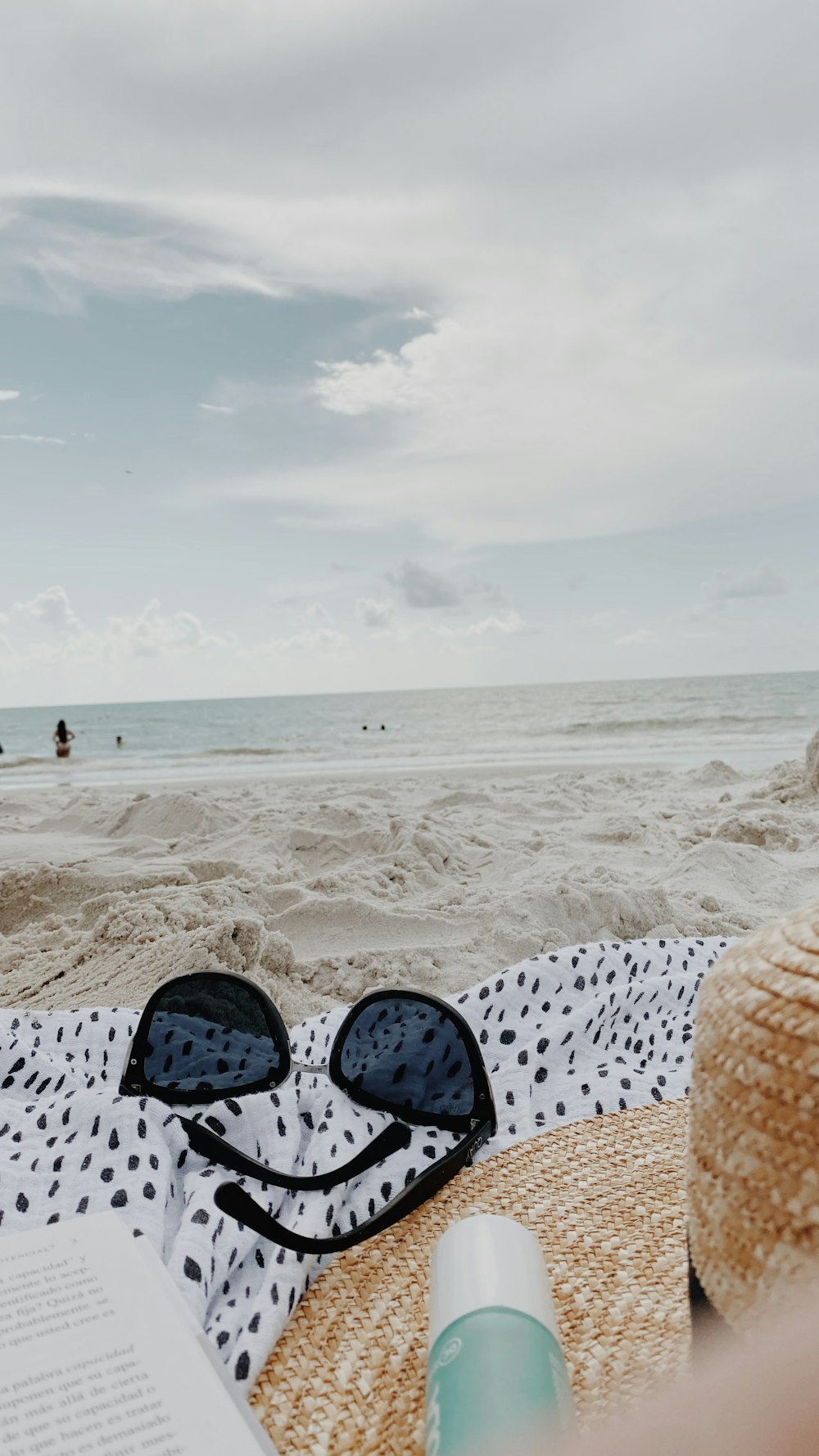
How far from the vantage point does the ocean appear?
1078 centimetres

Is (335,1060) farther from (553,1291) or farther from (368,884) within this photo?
(368,884)

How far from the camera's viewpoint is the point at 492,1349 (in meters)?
0.57

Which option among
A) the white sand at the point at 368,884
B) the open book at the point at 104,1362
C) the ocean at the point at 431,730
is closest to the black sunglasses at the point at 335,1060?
the open book at the point at 104,1362

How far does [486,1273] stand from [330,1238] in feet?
1.09

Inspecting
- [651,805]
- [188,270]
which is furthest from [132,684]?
[651,805]

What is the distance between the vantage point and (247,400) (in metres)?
17.5

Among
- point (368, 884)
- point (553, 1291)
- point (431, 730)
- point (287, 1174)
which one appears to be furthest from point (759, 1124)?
point (431, 730)

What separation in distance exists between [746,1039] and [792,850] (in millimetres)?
3465

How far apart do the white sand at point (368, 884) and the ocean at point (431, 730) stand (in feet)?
13.8

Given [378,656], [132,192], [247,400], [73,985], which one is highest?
[247,400]

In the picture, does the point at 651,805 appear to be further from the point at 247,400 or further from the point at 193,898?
the point at 247,400

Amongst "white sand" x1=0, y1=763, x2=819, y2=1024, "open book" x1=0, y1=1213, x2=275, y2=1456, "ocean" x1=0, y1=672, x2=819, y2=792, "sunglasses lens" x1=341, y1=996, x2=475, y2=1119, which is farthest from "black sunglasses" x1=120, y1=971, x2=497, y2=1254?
"ocean" x1=0, y1=672, x2=819, y2=792

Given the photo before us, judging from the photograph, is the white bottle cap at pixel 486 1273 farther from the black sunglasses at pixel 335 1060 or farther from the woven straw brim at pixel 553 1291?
the black sunglasses at pixel 335 1060

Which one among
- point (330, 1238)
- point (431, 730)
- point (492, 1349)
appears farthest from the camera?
point (431, 730)
